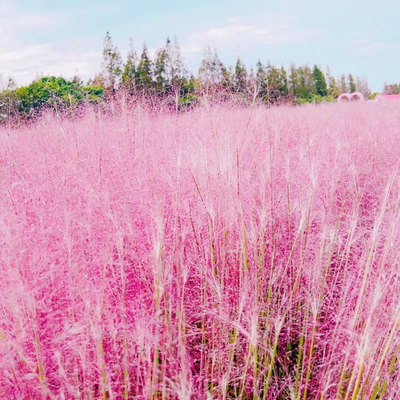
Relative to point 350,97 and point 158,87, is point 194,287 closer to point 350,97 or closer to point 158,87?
point 158,87

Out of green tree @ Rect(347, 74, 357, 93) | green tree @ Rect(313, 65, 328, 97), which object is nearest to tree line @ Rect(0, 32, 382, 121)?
green tree @ Rect(313, 65, 328, 97)

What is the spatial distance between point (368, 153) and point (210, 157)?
6.73ft

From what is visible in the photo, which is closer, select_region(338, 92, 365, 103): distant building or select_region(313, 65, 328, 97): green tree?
select_region(338, 92, 365, 103): distant building

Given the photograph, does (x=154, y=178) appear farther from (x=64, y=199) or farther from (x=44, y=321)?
(x=44, y=321)

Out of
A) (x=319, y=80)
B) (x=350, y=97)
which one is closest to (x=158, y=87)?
(x=350, y=97)

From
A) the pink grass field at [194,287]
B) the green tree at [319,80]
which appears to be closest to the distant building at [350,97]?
the pink grass field at [194,287]

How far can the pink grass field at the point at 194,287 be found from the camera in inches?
45.2

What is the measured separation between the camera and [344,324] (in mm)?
1439

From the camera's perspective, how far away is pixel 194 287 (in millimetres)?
1632

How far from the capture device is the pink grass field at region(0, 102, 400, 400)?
3.76 ft

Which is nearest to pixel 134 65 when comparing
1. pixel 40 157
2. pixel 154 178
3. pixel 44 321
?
pixel 40 157

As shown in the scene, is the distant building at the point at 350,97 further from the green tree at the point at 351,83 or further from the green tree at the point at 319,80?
the green tree at the point at 351,83

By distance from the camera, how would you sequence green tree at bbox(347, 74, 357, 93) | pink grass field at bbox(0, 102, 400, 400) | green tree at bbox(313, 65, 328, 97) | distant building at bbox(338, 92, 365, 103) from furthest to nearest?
green tree at bbox(347, 74, 357, 93), green tree at bbox(313, 65, 328, 97), distant building at bbox(338, 92, 365, 103), pink grass field at bbox(0, 102, 400, 400)

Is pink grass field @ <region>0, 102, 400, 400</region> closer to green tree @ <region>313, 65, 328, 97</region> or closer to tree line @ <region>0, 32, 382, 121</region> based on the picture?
tree line @ <region>0, 32, 382, 121</region>
